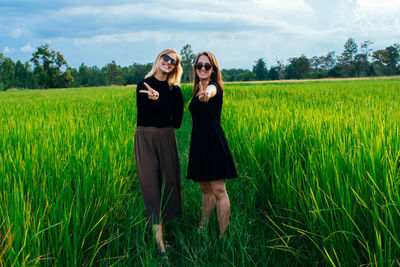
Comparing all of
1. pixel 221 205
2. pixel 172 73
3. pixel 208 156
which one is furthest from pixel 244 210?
pixel 172 73

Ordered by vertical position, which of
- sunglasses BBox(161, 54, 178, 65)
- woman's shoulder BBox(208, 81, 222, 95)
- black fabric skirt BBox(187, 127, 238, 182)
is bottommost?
black fabric skirt BBox(187, 127, 238, 182)

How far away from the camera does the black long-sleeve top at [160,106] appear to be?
2.41m

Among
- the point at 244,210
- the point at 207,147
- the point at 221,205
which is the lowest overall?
the point at 244,210

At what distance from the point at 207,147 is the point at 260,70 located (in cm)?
9229

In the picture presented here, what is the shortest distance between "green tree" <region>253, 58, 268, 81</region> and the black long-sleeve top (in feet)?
297

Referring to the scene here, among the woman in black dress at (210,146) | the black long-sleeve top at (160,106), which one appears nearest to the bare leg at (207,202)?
the woman in black dress at (210,146)

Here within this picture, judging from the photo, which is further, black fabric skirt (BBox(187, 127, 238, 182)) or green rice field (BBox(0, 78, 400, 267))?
black fabric skirt (BBox(187, 127, 238, 182))

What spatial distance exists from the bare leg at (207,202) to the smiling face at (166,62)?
968 millimetres

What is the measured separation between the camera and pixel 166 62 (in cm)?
241

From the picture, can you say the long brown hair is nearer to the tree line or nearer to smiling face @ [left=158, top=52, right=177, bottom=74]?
smiling face @ [left=158, top=52, right=177, bottom=74]

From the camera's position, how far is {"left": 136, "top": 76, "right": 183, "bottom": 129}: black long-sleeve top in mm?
2408

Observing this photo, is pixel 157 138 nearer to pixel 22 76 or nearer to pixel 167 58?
pixel 167 58

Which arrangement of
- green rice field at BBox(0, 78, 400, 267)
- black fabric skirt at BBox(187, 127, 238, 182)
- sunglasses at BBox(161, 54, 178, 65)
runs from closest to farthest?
1. green rice field at BBox(0, 78, 400, 267)
2. black fabric skirt at BBox(187, 127, 238, 182)
3. sunglasses at BBox(161, 54, 178, 65)

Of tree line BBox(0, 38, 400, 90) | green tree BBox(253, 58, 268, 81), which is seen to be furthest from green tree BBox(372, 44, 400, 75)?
green tree BBox(253, 58, 268, 81)
